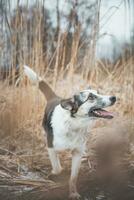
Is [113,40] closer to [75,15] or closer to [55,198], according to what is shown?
[75,15]

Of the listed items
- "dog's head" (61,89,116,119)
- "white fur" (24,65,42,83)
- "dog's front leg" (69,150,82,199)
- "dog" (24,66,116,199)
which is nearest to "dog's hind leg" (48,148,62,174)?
"dog" (24,66,116,199)

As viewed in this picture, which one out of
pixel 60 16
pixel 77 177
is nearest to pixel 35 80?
pixel 60 16

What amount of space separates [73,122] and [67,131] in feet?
0.19

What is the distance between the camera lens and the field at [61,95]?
2.22 m

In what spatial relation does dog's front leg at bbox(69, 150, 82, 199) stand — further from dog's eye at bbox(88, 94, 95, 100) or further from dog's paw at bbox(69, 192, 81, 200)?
dog's eye at bbox(88, 94, 95, 100)

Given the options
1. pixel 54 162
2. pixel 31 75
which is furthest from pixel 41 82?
pixel 54 162

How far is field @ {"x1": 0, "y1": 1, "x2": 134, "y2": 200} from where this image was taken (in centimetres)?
222

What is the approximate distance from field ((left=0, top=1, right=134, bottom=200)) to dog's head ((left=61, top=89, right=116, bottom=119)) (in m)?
0.38

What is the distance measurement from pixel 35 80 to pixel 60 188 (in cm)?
61

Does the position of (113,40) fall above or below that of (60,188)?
above

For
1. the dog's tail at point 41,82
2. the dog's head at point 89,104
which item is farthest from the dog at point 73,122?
the dog's tail at point 41,82

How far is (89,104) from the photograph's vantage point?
6.14 ft

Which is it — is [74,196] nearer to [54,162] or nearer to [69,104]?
[54,162]

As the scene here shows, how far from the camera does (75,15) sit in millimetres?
2445
